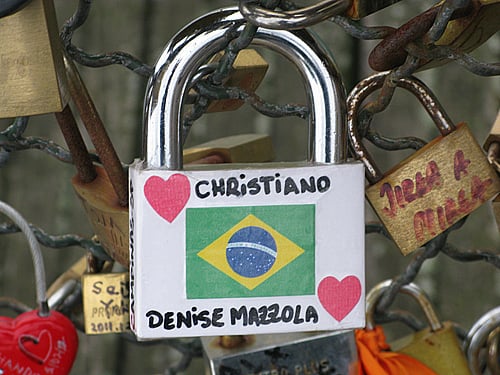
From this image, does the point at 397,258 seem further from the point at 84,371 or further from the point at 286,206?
the point at 286,206

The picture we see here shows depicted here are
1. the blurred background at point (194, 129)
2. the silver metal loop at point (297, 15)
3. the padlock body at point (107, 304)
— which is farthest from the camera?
the blurred background at point (194, 129)

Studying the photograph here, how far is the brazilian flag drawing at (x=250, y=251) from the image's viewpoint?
20.6 inches

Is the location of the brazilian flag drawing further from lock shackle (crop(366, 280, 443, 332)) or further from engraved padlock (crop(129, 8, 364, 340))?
lock shackle (crop(366, 280, 443, 332))

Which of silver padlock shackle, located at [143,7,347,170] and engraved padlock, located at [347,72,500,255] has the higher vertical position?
silver padlock shackle, located at [143,7,347,170]

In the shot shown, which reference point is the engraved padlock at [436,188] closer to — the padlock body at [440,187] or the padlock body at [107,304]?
the padlock body at [440,187]

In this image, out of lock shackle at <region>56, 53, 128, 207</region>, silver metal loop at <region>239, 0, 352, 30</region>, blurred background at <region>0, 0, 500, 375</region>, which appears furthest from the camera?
blurred background at <region>0, 0, 500, 375</region>

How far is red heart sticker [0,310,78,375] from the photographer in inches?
26.4

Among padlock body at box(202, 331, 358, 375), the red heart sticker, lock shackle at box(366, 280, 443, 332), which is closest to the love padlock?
the red heart sticker

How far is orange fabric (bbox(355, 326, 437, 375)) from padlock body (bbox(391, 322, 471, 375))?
17 mm

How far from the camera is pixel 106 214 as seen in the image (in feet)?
2.08

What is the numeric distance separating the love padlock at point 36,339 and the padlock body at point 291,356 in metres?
0.11

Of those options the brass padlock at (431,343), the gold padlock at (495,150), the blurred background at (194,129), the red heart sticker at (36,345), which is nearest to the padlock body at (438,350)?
the brass padlock at (431,343)

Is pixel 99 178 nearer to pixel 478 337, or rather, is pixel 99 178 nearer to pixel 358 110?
pixel 358 110

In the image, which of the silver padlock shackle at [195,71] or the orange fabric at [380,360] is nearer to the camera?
the silver padlock shackle at [195,71]
